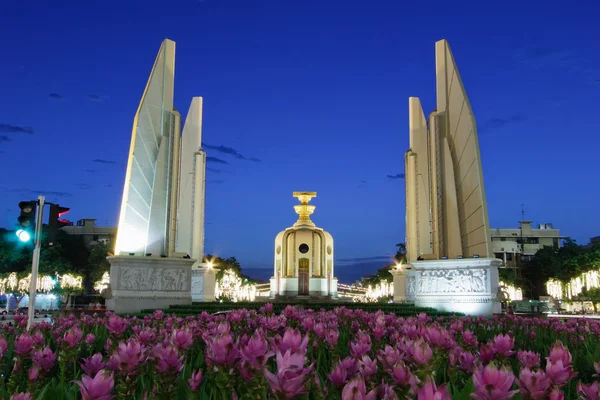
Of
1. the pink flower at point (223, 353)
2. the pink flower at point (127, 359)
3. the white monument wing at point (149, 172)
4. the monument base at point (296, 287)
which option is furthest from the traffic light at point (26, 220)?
the monument base at point (296, 287)

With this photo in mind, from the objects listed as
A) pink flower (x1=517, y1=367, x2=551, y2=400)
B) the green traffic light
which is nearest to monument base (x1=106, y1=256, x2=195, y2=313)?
the green traffic light

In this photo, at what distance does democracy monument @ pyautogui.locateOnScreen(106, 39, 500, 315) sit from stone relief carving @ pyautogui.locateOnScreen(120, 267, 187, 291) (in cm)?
4

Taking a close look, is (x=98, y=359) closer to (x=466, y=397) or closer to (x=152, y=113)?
(x=466, y=397)

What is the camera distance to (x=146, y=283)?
21.3 meters

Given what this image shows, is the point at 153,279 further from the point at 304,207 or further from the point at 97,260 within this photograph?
the point at 97,260

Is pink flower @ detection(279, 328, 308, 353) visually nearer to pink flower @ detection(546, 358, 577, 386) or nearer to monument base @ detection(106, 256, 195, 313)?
pink flower @ detection(546, 358, 577, 386)

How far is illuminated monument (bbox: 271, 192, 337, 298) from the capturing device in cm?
4372

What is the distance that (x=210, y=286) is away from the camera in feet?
94.7

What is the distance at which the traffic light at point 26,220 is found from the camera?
8203mm

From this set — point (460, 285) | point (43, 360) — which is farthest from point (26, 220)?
point (460, 285)

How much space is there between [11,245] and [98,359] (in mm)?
45374

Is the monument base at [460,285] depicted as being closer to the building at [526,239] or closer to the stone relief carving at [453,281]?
the stone relief carving at [453,281]

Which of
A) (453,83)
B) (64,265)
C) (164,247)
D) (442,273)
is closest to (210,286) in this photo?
(164,247)

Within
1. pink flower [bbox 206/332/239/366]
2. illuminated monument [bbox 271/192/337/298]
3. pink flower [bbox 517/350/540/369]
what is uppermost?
illuminated monument [bbox 271/192/337/298]
